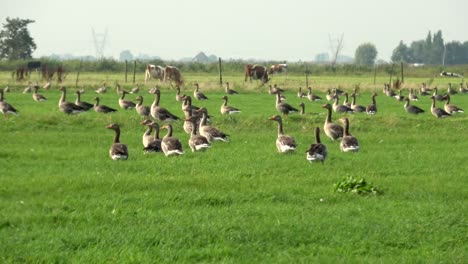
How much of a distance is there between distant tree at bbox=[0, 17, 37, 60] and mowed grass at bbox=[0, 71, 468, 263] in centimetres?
7692

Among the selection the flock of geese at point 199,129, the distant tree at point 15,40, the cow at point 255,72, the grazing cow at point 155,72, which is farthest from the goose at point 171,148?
the distant tree at point 15,40

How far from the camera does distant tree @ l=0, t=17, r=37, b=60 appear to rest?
9738cm

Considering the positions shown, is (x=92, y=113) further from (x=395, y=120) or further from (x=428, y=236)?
(x=428, y=236)

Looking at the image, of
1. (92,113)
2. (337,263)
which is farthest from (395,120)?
(337,263)

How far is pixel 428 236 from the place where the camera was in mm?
11727

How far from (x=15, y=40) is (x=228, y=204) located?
8943 cm

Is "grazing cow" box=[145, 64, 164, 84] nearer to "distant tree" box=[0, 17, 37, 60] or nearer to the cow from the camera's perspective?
the cow

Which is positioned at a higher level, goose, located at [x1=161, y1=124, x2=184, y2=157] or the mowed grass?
goose, located at [x1=161, y1=124, x2=184, y2=157]

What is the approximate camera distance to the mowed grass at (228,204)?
10.7 meters

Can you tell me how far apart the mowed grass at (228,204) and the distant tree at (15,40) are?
76.9m

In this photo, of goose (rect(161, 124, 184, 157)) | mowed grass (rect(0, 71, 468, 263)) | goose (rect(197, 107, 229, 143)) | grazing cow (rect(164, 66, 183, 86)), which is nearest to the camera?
mowed grass (rect(0, 71, 468, 263))

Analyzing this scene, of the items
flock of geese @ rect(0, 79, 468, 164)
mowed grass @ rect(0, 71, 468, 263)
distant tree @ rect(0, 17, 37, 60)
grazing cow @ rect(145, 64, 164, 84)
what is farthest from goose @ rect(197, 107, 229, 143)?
distant tree @ rect(0, 17, 37, 60)

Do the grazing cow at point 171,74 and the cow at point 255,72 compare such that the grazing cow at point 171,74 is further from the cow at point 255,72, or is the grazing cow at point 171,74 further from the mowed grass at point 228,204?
the mowed grass at point 228,204

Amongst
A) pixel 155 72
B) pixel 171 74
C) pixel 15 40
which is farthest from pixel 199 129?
pixel 15 40
